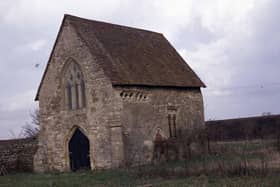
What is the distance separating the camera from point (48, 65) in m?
31.4

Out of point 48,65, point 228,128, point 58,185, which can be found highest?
point 48,65

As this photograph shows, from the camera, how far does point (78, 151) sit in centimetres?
3027

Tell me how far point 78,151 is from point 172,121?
5.73 metres

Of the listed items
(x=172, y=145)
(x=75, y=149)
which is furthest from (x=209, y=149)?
(x=75, y=149)

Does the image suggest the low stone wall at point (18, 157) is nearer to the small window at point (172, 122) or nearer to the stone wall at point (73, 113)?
the stone wall at point (73, 113)

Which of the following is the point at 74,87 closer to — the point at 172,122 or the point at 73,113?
the point at 73,113

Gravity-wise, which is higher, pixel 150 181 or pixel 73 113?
pixel 73 113

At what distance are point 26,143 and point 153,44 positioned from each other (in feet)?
33.4

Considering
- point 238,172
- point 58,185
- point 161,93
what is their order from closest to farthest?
point 238,172 < point 58,185 < point 161,93

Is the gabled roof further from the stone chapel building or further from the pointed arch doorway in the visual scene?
the pointed arch doorway

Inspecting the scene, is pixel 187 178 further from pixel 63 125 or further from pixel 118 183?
pixel 63 125

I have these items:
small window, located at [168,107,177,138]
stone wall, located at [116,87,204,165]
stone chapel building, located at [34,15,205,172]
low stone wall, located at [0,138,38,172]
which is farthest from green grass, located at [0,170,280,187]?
low stone wall, located at [0,138,38,172]

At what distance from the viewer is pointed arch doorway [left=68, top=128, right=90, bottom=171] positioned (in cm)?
2980

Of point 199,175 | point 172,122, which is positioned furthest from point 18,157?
point 199,175
